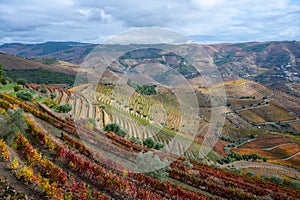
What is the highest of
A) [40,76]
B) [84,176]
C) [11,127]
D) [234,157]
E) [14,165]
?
[11,127]

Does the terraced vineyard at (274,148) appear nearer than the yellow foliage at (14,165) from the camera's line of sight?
No

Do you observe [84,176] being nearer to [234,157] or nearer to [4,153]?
[4,153]

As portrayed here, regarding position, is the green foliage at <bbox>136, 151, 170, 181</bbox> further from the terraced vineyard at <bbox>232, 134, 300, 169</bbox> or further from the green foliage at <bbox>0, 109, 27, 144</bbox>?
the terraced vineyard at <bbox>232, 134, 300, 169</bbox>

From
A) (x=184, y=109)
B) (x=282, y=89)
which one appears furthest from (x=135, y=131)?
(x=282, y=89)

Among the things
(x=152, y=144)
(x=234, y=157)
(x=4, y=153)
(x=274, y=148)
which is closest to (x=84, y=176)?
(x=4, y=153)

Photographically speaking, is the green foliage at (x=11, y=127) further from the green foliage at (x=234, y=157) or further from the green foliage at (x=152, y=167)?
the green foliage at (x=234, y=157)

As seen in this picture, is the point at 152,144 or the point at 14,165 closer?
the point at 14,165

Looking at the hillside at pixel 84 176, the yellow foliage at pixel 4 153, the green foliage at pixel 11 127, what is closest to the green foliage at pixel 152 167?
the hillside at pixel 84 176

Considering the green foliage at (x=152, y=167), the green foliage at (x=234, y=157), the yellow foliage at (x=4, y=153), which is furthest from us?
the green foliage at (x=234, y=157)

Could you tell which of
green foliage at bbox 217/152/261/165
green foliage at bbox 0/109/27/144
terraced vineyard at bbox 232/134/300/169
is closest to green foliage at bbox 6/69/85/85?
terraced vineyard at bbox 232/134/300/169
